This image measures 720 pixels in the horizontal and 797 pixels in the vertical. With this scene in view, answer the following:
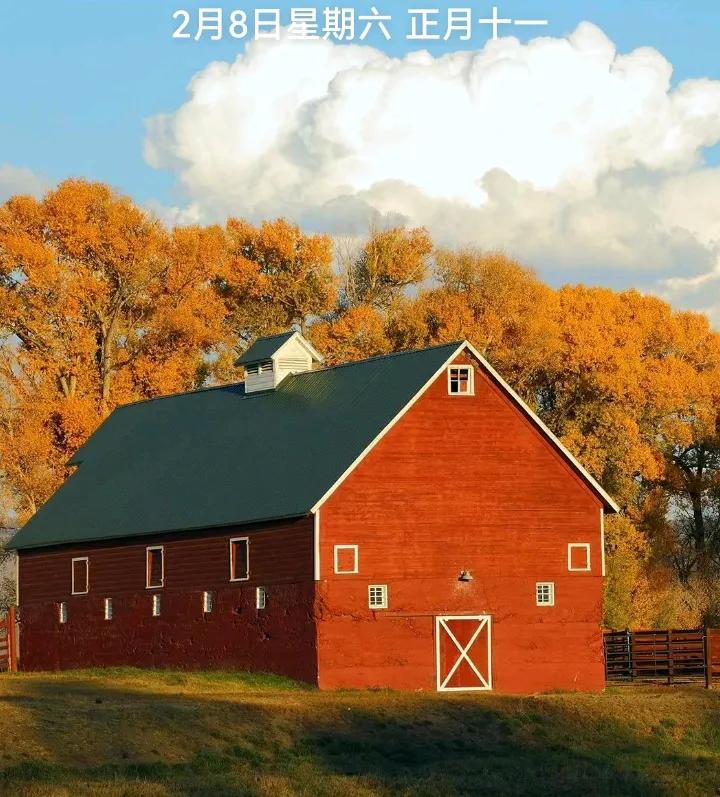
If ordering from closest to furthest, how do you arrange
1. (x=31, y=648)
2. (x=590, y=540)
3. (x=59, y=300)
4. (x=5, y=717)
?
1. (x=5, y=717)
2. (x=590, y=540)
3. (x=31, y=648)
4. (x=59, y=300)

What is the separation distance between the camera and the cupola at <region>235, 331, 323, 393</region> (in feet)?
199

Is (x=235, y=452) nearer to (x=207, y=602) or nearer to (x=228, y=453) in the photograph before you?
(x=228, y=453)

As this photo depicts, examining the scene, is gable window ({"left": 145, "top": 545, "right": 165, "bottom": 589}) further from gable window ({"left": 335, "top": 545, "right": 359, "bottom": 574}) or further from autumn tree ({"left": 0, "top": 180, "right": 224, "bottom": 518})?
autumn tree ({"left": 0, "top": 180, "right": 224, "bottom": 518})

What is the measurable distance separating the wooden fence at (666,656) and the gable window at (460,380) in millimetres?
11036

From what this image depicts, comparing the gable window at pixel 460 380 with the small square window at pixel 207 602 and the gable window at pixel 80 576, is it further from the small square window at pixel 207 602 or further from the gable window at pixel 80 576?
the gable window at pixel 80 576

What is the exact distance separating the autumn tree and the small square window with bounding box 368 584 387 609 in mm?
28266

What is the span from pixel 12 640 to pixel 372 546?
17401 millimetres

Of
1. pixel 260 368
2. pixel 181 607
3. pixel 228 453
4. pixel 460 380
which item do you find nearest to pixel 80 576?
pixel 181 607

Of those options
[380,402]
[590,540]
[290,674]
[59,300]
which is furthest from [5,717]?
[59,300]

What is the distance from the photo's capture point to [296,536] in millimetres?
51844

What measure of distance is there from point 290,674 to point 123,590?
8.87 meters

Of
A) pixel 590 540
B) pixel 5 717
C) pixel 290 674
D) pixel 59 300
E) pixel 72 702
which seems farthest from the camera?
pixel 59 300

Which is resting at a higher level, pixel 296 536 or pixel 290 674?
pixel 296 536

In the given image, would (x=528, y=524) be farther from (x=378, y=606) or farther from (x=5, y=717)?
(x=5, y=717)
